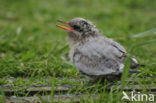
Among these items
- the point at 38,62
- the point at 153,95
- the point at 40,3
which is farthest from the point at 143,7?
the point at 153,95

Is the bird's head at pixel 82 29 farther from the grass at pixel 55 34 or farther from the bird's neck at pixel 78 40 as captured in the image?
the grass at pixel 55 34

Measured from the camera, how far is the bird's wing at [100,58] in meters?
3.41

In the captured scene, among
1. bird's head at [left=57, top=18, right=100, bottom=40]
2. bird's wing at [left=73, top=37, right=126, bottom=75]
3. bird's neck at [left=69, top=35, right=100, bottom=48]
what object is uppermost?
bird's head at [left=57, top=18, right=100, bottom=40]

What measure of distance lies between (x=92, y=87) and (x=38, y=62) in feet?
3.82

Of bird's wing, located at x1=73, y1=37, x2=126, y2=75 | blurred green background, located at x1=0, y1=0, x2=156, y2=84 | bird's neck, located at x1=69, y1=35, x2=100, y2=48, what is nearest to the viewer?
bird's wing, located at x1=73, y1=37, x2=126, y2=75

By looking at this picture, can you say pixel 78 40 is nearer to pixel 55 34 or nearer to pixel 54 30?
pixel 55 34

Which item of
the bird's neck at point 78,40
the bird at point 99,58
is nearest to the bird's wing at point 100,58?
the bird at point 99,58

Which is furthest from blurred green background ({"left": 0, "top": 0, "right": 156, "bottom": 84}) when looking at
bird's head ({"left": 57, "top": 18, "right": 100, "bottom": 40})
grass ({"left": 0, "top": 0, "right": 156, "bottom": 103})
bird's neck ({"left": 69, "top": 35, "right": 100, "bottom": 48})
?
bird's head ({"left": 57, "top": 18, "right": 100, "bottom": 40})

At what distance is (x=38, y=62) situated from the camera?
4.43m

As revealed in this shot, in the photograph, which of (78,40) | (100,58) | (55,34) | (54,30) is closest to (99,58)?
(100,58)

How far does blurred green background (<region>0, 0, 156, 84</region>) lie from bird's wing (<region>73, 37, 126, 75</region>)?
8.4 inches

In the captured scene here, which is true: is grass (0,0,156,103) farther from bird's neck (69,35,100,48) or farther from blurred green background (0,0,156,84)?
bird's neck (69,35,100,48)

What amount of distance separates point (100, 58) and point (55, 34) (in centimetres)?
374

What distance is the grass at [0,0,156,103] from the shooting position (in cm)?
411
